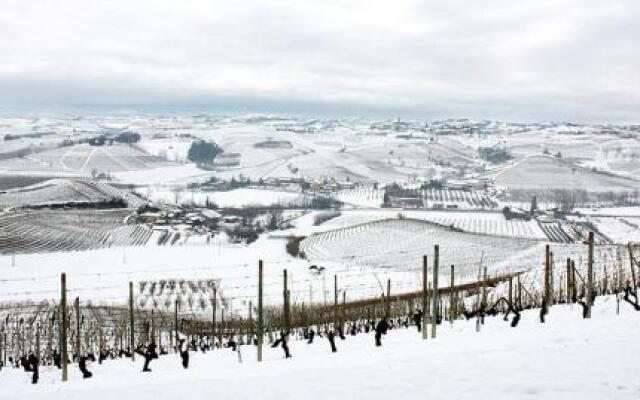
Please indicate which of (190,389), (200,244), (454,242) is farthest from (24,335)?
(454,242)

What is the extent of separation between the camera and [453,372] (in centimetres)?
1096

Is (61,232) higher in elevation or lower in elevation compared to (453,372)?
lower

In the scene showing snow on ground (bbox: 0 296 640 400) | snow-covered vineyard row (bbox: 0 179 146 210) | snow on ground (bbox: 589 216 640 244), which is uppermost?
snow on ground (bbox: 0 296 640 400)

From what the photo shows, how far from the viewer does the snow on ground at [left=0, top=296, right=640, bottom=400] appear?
973cm

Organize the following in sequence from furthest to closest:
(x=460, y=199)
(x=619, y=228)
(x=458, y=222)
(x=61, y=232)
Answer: (x=460, y=199)
(x=458, y=222)
(x=619, y=228)
(x=61, y=232)

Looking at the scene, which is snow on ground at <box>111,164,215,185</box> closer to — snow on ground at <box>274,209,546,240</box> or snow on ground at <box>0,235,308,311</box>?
snow on ground at <box>274,209,546,240</box>

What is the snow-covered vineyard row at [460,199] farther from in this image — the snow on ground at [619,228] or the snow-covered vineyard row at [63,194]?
the snow-covered vineyard row at [63,194]

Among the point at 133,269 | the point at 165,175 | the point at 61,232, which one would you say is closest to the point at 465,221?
the point at 133,269

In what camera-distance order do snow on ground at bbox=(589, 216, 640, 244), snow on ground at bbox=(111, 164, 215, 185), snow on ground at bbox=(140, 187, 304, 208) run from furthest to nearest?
1. snow on ground at bbox=(111, 164, 215, 185)
2. snow on ground at bbox=(140, 187, 304, 208)
3. snow on ground at bbox=(589, 216, 640, 244)

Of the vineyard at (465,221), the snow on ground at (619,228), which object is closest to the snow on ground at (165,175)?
the vineyard at (465,221)

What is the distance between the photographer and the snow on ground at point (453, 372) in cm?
973

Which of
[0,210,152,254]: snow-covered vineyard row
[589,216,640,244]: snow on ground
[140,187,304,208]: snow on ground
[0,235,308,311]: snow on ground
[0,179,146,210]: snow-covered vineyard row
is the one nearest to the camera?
[0,235,308,311]: snow on ground

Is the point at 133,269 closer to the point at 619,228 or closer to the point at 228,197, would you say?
the point at 619,228

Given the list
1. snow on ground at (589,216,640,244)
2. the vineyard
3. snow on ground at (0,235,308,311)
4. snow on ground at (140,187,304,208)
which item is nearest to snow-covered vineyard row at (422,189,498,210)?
the vineyard
